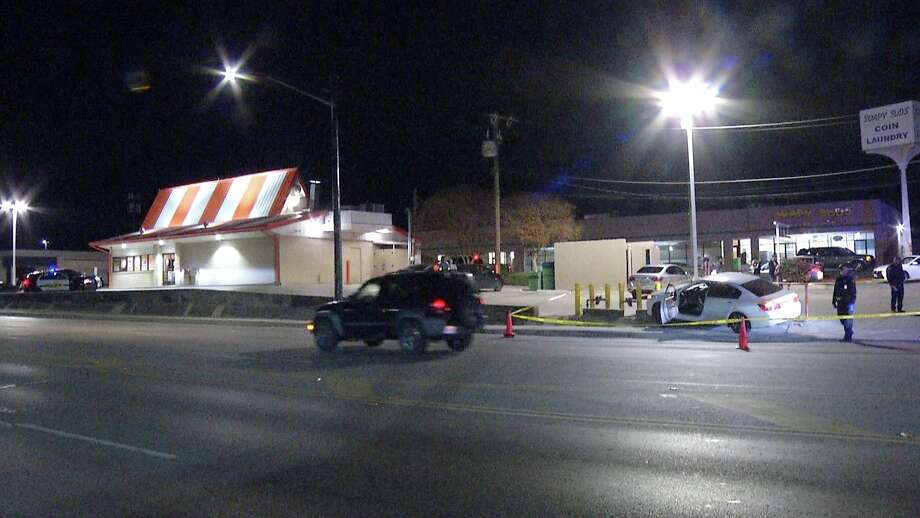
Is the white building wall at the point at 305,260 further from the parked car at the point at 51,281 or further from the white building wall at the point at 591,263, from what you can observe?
the parked car at the point at 51,281

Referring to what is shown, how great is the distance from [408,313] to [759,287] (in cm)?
904

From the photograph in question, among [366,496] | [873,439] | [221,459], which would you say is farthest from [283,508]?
[873,439]

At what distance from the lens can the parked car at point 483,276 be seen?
36844 millimetres

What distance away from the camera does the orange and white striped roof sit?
146 ft

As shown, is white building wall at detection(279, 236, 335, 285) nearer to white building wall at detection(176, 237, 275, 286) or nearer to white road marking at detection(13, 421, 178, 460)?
white building wall at detection(176, 237, 275, 286)

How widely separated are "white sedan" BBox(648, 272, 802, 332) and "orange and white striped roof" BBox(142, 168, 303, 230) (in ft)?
93.0

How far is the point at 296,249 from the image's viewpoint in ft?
138

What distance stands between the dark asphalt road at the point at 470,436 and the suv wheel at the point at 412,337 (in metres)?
0.38

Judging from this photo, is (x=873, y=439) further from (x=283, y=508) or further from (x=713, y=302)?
(x=713, y=302)

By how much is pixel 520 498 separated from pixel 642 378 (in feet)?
21.9

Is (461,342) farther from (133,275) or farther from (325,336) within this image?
(133,275)

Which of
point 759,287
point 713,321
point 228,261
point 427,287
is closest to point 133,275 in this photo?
point 228,261

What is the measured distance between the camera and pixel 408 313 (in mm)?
15820

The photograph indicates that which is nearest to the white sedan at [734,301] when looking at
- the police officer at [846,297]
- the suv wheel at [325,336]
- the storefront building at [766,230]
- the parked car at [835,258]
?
the police officer at [846,297]
